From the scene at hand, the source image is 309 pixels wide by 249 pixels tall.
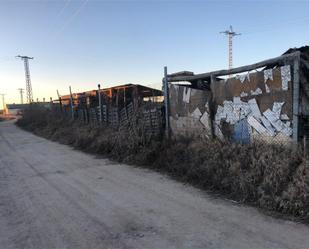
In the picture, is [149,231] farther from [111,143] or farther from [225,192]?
[111,143]

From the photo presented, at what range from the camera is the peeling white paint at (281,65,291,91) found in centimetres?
645

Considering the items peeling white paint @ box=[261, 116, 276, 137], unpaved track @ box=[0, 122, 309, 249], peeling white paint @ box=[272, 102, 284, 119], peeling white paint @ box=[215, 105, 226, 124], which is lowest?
unpaved track @ box=[0, 122, 309, 249]

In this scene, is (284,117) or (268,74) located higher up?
(268,74)

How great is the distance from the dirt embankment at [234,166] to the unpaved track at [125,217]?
38 cm

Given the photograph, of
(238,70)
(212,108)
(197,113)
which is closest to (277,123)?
(238,70)

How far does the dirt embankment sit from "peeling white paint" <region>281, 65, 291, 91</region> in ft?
3.87

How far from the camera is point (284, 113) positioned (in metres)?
6.62

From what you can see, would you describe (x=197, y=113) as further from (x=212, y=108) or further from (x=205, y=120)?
(x=212, y=108)

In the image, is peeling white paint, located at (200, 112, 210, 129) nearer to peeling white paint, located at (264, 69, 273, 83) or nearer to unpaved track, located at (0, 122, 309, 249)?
unpaved track, located at (0, 122, 309, 249)

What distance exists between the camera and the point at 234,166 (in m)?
6.50

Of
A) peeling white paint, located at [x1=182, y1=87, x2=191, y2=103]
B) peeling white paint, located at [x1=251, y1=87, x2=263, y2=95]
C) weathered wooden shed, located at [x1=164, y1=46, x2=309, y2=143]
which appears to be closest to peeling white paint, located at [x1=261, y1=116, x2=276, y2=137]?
weathered wooden shed, located at [x1=164, y1=46, x2=309, y2=143]

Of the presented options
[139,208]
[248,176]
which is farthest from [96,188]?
[248,176]

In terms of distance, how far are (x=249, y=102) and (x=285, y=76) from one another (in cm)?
110

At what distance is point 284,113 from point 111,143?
20.0 feet
